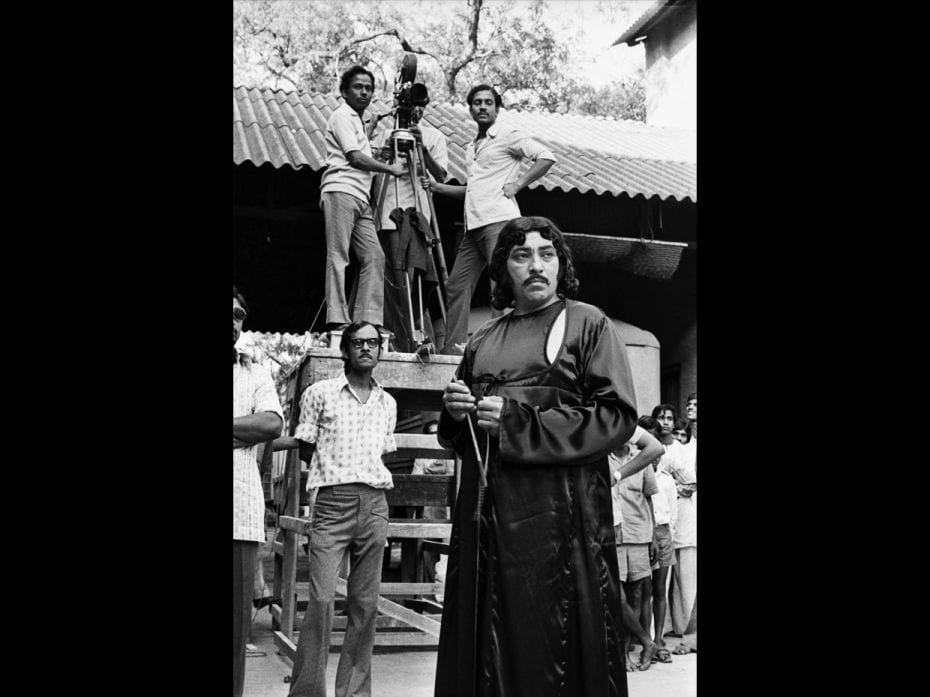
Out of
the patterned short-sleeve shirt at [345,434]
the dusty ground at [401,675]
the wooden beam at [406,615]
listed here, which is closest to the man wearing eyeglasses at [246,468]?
the patterned short-sleeve shirt at [345,434]

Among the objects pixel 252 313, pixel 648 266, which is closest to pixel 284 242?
pixel 252 313

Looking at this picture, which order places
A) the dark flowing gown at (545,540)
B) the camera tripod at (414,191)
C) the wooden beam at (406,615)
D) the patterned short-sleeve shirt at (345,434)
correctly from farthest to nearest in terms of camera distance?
the camera tripod at (414,191) → the wooden beam at (406,615) → the patterned short-sleeve shirt at (345,434) → the dark flowing gown at (545,540)

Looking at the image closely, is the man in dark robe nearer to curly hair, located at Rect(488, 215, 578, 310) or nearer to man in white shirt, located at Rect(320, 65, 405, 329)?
curly hair, located at Rect(488, 215, 578, 310)

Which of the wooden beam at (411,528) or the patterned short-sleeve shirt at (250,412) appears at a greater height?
the patterned short-sleeve shirt at (250,412)

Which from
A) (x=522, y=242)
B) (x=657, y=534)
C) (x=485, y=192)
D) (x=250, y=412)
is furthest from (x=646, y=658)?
(x=522, y=242)

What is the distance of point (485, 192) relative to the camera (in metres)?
6.84

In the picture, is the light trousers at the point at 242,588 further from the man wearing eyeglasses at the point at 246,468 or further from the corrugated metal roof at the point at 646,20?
the corrugated metal roof at the point at 646,20

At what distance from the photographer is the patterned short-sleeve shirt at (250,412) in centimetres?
443

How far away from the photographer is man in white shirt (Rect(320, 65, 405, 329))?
6.61m

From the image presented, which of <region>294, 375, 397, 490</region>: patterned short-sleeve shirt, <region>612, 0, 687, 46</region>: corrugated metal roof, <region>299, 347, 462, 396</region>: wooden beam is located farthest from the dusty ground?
<region>612, 0, 687, 46</region>: corrugated metal roof

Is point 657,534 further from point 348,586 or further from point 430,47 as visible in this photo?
point 430,47

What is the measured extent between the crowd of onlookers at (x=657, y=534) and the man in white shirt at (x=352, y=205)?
1870 mm

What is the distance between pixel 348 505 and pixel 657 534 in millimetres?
2470
